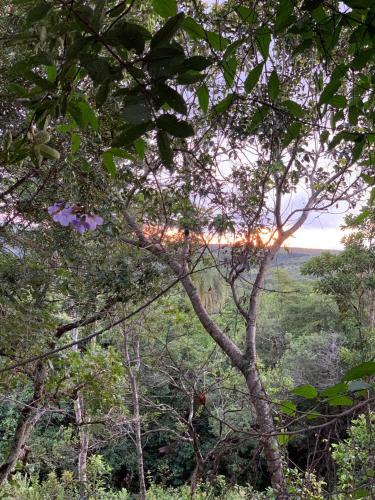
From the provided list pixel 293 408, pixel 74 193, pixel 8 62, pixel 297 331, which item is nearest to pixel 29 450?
pixel 74 193

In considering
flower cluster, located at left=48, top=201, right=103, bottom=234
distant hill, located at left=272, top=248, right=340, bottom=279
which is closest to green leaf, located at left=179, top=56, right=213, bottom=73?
flower cluster, located at left=48, top=201, right=103, bottom=234

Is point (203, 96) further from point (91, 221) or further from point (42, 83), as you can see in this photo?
point (91, 221)

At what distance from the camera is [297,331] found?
862cm

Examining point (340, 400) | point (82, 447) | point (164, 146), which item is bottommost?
point (82, 447)

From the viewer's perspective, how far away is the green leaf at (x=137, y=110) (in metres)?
0.28

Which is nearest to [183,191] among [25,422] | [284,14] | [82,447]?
[284,14]

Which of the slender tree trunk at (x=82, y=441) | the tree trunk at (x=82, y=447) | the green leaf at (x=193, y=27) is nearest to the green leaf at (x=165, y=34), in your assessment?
the green leaf at (x=193, y=27)

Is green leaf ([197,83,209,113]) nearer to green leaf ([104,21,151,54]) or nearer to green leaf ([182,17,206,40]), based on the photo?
green leaf ([182,17,206,40])

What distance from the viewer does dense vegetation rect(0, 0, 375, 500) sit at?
0.35 m

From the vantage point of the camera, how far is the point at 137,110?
0.28m

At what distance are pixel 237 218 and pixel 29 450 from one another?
2.15 meters

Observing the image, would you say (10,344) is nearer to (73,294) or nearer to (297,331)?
(73,294)

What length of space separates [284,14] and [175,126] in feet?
0.67

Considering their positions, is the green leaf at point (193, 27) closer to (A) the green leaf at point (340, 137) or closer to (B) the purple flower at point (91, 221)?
(A) the green leaf at point (340, 137)
